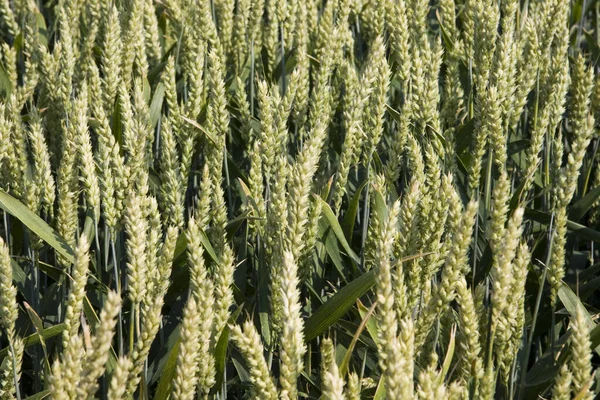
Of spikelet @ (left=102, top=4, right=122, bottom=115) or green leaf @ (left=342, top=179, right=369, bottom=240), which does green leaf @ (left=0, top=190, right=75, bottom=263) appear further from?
green leaf @ (left=342, top=179, right=369, bottom=240)

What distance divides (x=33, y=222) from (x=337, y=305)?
0.74 m

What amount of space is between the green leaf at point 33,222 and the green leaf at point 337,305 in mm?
575

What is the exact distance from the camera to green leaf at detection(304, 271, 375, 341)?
1.74m

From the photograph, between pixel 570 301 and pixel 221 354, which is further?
pixel 570 301

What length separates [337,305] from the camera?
1.77m

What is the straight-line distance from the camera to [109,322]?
3.91 ft

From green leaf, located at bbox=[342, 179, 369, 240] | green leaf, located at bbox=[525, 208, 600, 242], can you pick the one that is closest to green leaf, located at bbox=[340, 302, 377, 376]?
green leaf, located at bbox=[342, 179, 369, 240]

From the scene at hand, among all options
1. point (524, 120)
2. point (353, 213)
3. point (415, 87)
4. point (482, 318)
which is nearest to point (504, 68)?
point (415, 87)

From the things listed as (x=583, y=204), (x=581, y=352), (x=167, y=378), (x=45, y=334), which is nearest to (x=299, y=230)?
(x=167, y=378)

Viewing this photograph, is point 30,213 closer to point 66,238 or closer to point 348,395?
point 66,238

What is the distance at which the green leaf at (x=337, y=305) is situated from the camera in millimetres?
1744

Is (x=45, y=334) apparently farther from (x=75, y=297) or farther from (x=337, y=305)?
(x=337, y=305)

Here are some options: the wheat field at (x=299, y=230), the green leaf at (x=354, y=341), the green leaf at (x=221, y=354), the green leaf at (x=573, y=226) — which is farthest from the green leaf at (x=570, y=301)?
the green leaf at (x=221, y=354)

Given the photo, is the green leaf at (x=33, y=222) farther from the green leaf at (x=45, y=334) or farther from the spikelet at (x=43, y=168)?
the green leaf at (x=45, y=334)
